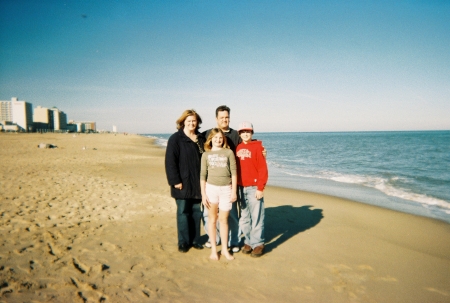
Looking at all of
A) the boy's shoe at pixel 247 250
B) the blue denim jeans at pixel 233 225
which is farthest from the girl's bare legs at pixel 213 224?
the boy's shoe at pixel 247 250

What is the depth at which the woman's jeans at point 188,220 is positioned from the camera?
392 centimetres

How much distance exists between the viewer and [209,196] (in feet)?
11.9

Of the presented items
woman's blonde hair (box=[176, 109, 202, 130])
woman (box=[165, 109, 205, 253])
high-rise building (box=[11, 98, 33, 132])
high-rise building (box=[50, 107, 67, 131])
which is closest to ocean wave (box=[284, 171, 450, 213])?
woman (box=[165, 109, 205, 253])

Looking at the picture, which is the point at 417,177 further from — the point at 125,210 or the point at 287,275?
the point at 125,210

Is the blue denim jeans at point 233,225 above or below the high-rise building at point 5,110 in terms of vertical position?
below

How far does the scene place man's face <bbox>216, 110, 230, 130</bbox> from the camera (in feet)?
12.8

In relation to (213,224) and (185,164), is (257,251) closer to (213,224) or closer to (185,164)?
(213,224)

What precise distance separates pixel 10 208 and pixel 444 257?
349 inches

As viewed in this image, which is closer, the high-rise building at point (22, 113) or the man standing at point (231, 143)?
the man standing at point (231, 143)

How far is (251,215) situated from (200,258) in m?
1.02

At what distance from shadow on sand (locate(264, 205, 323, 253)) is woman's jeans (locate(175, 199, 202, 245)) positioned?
1.27 metres

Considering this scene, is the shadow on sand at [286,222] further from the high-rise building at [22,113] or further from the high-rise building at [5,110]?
the high-rise building at [5,110]

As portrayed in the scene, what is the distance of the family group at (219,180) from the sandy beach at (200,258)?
33 centimetres

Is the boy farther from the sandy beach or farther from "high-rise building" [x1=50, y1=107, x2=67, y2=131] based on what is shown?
"high-rise building" [x1=50, y1=107, x2=67, y2=131]
